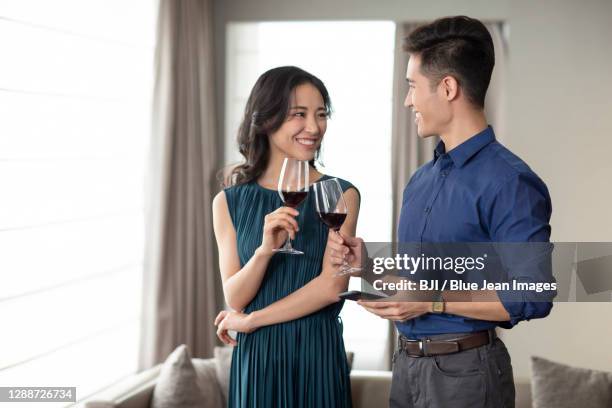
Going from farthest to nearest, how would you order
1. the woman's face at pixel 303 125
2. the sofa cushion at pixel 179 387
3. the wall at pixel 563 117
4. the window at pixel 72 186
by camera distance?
the wall at pixel 563 117 → the sofa cushion at pixel 179 387 → the window at pixel 72 186 → the woman's face at pixel 303 125

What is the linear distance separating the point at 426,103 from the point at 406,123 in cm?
332

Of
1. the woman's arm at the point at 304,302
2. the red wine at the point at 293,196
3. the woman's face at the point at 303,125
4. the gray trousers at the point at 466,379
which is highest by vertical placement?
the woman's face at the point at 303,125

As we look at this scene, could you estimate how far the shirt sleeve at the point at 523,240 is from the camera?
186 cm

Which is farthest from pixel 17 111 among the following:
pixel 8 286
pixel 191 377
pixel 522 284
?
pixel 522 284

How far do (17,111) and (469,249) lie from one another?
7.30 ft

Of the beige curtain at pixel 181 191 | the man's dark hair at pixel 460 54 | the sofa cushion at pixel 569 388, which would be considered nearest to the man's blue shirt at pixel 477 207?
the man's dark hair at pixel 460 54

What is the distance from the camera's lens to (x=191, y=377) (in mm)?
3805

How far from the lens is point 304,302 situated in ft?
7.70

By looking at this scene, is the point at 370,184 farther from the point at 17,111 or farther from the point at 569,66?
the point at 17,111

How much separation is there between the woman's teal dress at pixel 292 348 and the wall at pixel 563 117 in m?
3.20

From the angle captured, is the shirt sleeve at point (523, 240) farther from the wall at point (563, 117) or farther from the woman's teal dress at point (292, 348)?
the wall at point (563, 117)

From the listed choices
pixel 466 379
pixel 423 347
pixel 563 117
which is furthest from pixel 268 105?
pixel 563 117

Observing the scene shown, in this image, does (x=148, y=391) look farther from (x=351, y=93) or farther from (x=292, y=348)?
(x=351, y=93)

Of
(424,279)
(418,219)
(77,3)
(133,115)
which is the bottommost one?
(424,279)
